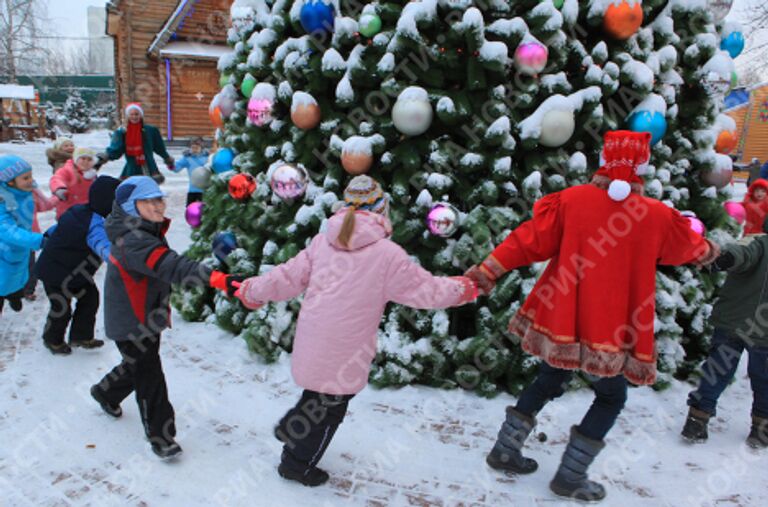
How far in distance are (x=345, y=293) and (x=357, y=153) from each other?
168 cm

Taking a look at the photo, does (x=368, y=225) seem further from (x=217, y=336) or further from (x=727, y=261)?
(x=217, y=336)

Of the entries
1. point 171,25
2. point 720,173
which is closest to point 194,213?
point 720,173

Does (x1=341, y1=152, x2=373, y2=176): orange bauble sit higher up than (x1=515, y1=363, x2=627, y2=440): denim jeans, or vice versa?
(x1=341, y1=152, x2=373, y2=176): orange bauble

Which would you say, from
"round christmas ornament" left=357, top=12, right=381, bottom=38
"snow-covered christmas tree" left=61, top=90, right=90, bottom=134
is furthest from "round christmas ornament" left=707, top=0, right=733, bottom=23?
"snow-covered christmas tree" left=61, top=90, right=90, bottom=134

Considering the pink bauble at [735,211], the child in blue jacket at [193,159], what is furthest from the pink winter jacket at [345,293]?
the child in blue jacket at [193,159]

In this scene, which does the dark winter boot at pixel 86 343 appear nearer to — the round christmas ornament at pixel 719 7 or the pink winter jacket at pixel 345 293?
the pink winter jacket at pixel 345 293

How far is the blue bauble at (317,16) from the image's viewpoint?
442cm

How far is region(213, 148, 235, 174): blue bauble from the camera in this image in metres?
5.61

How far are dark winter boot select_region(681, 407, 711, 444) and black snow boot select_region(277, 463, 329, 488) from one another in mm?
2499

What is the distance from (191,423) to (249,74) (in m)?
3.30

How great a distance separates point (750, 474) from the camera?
341cm

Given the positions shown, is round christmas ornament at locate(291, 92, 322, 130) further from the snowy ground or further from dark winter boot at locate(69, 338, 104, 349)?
dark winter boot at locate(69, 338, 104, 349)

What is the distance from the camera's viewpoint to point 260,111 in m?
4.88

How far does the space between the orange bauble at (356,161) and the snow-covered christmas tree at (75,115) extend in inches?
1392
